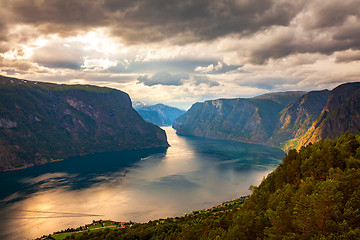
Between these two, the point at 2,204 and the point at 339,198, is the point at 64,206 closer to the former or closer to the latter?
the point at 2,204

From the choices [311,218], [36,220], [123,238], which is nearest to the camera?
[311,218]

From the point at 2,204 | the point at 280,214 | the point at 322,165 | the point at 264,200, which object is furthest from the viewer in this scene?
the point at 2,204

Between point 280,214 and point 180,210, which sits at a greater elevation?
point 280,214

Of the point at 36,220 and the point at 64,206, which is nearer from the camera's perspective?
the point at 36,220

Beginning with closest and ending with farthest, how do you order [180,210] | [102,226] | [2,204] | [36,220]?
[102,226], [36,220], [180,210], [2,204]

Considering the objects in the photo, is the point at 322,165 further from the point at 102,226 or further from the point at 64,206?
the point at 64,206

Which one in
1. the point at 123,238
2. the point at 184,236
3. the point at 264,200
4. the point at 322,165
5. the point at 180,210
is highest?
the point at 322,165

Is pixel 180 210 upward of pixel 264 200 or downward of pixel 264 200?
downward

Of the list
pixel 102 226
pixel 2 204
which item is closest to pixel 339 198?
pixel 102 226

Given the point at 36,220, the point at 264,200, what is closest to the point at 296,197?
the point at 264,200
